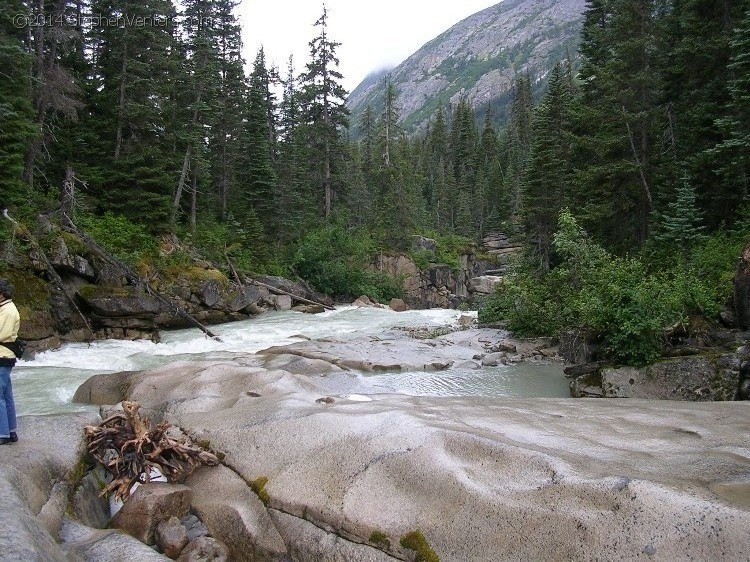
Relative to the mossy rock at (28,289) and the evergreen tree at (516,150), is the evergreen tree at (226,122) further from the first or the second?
the evergreen tree at (516,150)

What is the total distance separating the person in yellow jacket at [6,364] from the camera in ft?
18.3

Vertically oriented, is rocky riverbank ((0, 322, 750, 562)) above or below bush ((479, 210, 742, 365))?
below

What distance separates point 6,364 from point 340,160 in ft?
132

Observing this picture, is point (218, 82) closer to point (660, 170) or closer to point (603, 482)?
point (660, 170)

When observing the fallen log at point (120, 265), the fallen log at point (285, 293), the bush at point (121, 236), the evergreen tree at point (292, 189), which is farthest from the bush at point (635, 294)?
the evergreen tree at point (292, 189)

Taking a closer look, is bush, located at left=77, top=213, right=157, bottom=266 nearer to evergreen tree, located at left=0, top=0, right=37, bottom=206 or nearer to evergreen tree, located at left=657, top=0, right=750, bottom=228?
evergreen tree, located at left=0, top=0, right=37, bottom=206

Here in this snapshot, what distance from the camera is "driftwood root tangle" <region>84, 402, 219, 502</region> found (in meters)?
5.77

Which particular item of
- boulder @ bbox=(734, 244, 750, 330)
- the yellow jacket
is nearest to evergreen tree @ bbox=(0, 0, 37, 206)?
the yellow jacket

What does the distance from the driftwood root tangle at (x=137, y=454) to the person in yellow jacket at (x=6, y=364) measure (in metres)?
0.85

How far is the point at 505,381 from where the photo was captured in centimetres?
1262

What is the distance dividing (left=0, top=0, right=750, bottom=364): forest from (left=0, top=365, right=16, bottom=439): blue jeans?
10324 mm

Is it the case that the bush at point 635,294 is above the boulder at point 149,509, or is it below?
above

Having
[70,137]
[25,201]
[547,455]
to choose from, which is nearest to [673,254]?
[547,455]

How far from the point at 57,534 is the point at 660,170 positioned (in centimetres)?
2194
